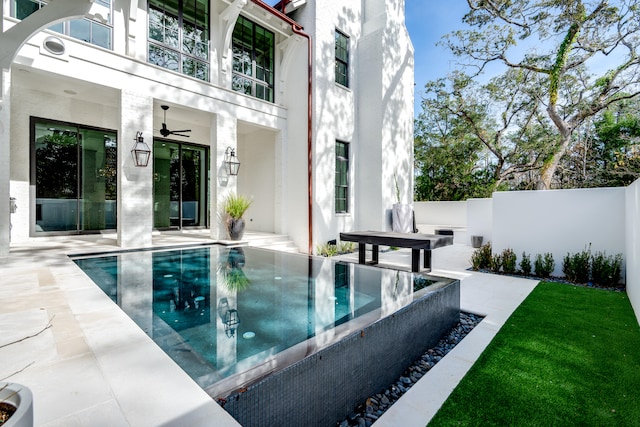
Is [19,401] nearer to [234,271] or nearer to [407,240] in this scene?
[234,271]

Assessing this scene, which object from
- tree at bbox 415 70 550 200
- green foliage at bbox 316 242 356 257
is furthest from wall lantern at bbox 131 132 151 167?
tree at bbox 415 70 550 200

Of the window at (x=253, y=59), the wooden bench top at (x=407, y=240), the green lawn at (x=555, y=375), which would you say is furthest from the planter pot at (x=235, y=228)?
the green lawn at (x=555, y=375)

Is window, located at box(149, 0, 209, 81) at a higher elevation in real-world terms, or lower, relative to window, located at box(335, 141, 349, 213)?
higher

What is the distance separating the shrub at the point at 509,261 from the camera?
5953mm

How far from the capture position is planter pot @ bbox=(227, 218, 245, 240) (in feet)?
22.2

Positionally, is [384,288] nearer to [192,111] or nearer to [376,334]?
[376,334]

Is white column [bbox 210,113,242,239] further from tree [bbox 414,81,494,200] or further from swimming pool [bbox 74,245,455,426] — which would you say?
tree [bbox 414,81,494,200]

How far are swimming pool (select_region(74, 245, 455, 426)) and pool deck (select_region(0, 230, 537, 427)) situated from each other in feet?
0.67

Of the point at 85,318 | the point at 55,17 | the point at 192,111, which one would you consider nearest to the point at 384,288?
the point at 85,318

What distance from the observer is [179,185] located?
891 centimetres

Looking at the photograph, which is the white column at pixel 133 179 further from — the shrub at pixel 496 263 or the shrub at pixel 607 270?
the shrub at pixel 607 270

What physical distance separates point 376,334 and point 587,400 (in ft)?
4.84

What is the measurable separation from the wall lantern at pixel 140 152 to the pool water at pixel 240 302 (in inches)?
67.6

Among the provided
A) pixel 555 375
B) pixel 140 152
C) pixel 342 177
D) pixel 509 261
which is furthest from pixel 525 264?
pixel 140 152
